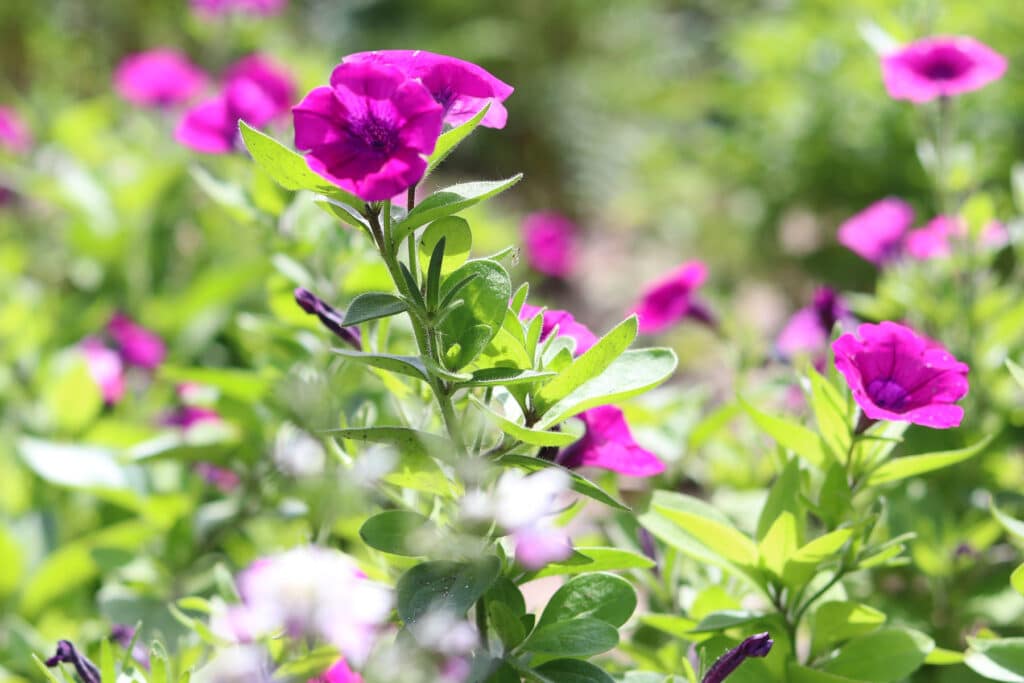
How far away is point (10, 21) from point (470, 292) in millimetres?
4463

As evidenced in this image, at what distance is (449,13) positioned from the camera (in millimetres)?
4957

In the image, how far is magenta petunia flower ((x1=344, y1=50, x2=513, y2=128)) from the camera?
0.64 m

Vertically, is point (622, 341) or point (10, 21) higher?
point (622, 341)

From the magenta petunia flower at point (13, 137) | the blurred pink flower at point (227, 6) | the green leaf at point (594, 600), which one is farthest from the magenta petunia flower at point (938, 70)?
the magenta petunia flower at point (13, 137)

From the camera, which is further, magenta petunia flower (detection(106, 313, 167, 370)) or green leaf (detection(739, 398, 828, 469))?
magenta petunia flower (detection(106, 313, 167, 370))

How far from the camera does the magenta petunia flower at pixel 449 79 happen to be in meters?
0.64

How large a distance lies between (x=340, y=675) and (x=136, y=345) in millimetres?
1017

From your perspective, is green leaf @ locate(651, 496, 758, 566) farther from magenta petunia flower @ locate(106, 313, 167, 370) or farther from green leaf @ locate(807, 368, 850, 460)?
magenta petunia flower @ locate(106, 313, 167, 370)

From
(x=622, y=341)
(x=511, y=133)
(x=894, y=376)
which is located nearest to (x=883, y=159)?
(x=894, y=376)

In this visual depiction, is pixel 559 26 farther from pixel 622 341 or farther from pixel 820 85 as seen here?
pixel 622 341

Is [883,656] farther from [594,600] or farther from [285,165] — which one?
[285,165]

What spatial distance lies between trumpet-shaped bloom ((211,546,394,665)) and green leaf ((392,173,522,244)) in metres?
0.22

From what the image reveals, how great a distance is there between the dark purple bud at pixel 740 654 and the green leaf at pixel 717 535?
5.6 inches

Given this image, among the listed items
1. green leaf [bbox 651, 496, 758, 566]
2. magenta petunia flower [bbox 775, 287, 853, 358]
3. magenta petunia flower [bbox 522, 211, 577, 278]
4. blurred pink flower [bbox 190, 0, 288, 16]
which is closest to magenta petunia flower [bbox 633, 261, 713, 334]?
magenta petunia flower [bbox 775, 287, 853, 358]
